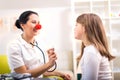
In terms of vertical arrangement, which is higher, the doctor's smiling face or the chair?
the doctor's smiling face

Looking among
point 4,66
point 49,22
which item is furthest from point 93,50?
point 49,22

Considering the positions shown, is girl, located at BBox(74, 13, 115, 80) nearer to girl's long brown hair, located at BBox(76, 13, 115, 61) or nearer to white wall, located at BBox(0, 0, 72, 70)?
A: girl's long brown hair, located at BBox(76, 13, 115, 61)

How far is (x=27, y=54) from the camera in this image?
6.32 ft

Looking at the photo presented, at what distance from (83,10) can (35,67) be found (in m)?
1.64

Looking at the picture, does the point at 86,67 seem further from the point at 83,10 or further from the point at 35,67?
the point at 83,10

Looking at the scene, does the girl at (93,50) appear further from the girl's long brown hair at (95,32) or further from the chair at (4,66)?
the chair at (4,66)

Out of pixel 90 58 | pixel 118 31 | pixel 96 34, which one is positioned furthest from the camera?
pixel 118 31

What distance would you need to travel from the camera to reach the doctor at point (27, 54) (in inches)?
71.2

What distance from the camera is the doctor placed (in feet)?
5.93

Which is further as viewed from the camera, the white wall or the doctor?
the white wall

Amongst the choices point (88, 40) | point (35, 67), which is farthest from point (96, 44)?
point (35, 67)

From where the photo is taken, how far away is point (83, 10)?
3.29 meters

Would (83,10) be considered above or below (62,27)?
above

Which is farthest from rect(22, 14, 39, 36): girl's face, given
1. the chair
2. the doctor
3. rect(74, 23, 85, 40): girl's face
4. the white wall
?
the white wall
